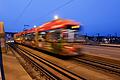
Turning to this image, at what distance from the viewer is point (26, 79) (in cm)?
1448

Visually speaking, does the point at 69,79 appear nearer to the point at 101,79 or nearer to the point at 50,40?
the point at 101,79

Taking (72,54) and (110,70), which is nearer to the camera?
(110,70)

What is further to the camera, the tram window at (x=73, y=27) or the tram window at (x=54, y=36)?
the tram window at (x=54, y=36)

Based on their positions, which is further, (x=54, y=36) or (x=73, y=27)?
(x=54, y=36)

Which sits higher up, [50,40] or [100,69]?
[50,40]

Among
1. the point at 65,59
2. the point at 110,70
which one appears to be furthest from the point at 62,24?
the point at 110,70

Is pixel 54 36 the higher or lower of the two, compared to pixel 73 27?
lower

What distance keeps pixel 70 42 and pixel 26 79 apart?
10074mm

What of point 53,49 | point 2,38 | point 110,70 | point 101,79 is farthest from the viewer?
point 2,38

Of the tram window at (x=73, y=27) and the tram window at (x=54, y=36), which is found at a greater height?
the tram window at (x=73, y=27)

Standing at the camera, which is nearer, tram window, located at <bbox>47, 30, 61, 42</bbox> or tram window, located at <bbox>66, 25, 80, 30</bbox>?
tram window, located at <bbox>66, 25, 80, 30</bbox>

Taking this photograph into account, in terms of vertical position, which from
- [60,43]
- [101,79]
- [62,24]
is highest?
[62,24]

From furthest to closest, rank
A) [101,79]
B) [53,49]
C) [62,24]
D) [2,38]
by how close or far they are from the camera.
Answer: [2,38]
[53,49]
[62,24]
[101,79]

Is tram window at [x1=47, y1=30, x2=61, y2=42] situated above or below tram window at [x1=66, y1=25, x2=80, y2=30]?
below
